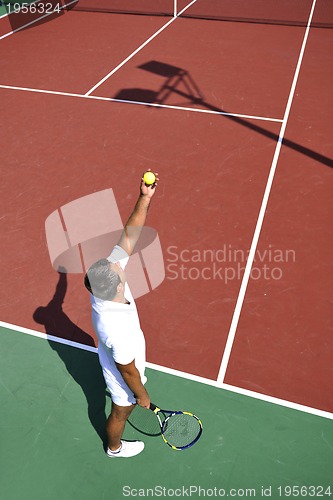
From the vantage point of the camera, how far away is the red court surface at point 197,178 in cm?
546

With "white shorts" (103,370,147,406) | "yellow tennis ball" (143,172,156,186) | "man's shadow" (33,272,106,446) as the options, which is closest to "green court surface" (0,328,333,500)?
"man's shadow" (33,272,106,446)

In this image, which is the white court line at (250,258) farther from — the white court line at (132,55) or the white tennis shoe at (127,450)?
the white court line at (132,55)

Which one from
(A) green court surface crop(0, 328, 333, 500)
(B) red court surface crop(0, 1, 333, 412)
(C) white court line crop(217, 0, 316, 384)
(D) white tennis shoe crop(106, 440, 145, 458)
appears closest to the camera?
(A) green court surface crop(0, 328, 333, 500)

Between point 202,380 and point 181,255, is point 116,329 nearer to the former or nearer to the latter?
point 202,380

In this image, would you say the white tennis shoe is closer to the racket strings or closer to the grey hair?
the racket strings

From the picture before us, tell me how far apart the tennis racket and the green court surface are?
0.33 feet

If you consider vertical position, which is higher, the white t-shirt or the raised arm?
the raised arm

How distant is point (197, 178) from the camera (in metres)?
8.05

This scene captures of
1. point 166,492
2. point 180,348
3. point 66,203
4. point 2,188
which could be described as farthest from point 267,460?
point 2,188

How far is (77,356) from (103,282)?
240 cm

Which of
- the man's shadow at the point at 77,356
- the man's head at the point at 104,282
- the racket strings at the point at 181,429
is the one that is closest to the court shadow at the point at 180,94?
the man's shadow at the point at 77,356

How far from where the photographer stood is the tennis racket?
4.31m

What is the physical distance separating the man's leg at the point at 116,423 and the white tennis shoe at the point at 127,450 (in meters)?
0.07

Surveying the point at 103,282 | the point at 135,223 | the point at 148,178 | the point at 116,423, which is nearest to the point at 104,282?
the point at 103,282
